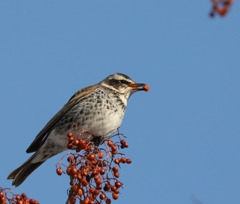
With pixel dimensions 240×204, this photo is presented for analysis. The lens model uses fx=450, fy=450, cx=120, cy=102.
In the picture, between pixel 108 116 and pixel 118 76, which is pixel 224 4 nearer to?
→ pixel 108 116

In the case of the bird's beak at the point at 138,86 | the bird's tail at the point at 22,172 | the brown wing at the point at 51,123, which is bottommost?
the bird's tail at the point at 22,172

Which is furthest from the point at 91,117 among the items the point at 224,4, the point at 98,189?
the point at 224,4

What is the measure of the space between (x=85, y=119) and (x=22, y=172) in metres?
1.30

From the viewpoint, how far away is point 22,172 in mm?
7082

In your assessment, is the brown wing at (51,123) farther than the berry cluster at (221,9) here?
Yes

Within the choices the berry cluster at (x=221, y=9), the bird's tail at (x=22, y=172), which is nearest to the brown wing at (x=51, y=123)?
the bird's tail at (x=22, y=172)

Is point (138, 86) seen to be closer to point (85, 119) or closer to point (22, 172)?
point (85, 119)

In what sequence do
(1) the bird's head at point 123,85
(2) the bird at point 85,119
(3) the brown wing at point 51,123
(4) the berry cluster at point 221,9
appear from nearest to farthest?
(4) the berry cluster at point 221,9 → (2) the bird at point 85,119 → (3) the brown wing at point 51,123 → (1) the bird's head at point 123,85

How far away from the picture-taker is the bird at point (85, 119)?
698 centimetres

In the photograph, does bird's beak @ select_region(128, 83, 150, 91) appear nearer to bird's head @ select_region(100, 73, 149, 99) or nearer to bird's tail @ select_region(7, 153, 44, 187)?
bird's head @ select_region(100, 73, 149, 99)

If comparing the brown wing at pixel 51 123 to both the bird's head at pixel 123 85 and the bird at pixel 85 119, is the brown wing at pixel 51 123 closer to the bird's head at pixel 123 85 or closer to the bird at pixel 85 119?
the bird at pixel 85 119

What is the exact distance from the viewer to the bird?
6.98 meters

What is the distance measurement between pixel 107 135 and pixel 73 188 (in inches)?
126

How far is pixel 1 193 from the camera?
3.58 metres
